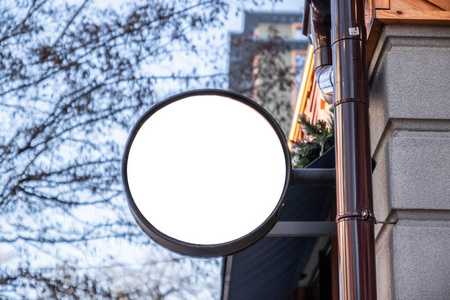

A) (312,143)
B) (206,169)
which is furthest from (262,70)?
(206,169)

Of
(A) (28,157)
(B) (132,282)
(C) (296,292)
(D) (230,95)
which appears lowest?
(D) (230,95)

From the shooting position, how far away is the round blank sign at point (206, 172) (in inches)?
67.8

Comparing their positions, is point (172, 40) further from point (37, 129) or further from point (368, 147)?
point (368, 147)

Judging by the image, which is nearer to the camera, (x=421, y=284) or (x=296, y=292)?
(x=421, y=284)

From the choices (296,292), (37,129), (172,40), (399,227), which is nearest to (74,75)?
(37,129)

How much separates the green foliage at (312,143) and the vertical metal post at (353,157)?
1.59 meters

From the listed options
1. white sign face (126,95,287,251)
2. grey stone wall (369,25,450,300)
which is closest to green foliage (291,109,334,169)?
grey stone wall (369,25,450,300)

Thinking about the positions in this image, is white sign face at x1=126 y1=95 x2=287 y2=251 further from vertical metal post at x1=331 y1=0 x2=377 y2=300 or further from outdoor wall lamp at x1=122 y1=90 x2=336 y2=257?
vertical metal post at x1=331 y1=0 x2=377 y2=300

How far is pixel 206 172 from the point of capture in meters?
1.80

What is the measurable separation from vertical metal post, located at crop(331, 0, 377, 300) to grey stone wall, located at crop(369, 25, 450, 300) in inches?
20.8

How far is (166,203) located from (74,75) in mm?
9927

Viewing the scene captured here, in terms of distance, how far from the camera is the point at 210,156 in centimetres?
181

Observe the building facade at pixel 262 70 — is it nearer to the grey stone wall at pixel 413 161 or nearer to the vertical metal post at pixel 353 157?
the grey stone wall at pixel 413 161

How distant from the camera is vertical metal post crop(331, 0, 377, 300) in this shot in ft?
5.52
